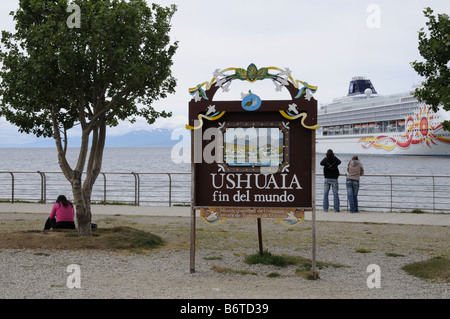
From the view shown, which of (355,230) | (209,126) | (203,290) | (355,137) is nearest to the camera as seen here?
(203,290)

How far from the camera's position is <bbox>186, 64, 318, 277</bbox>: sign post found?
7184 mm

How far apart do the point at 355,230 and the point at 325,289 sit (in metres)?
5.40

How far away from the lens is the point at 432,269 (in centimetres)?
724

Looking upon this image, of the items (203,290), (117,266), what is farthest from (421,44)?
(117,266)

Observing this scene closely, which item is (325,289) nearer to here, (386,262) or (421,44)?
(386,262)

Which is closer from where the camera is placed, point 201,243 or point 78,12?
point 78,12

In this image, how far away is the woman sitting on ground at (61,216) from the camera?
33.0 feet

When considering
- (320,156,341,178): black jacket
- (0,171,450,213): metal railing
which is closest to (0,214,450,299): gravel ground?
(320,156,341,178): black jacket

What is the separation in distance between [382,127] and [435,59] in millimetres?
93615

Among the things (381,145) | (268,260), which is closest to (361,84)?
(381,145)

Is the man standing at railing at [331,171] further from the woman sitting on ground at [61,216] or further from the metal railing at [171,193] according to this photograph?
the woman sitting on ground at [61,216]

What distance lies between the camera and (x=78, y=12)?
28.5 ft

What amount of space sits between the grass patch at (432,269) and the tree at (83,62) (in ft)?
17.0

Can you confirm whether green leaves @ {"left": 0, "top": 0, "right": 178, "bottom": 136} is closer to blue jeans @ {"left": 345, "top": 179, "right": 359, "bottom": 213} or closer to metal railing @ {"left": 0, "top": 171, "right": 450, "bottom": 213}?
metal railing @ {"left": 0, "top": 171, "right": 450, "bottom": 213}
